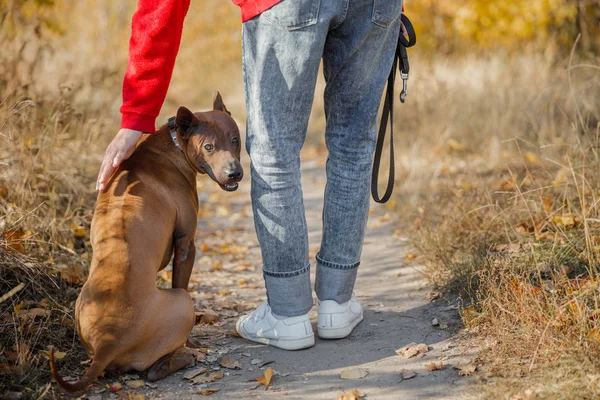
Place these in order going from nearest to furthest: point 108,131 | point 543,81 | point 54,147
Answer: point 54,147 → point 108,131 → point 543,81

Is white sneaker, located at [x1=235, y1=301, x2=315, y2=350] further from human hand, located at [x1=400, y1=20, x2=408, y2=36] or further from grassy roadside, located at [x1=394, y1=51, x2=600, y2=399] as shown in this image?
human hand, located at [x1=400, y1=20, x2=408, y2=36]

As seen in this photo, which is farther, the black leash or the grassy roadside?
the black leash

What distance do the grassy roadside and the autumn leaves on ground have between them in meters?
0.01

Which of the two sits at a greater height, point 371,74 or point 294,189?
point 371,74

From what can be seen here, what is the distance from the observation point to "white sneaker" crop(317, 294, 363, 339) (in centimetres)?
345

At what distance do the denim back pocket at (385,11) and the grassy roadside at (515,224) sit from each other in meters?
1.07

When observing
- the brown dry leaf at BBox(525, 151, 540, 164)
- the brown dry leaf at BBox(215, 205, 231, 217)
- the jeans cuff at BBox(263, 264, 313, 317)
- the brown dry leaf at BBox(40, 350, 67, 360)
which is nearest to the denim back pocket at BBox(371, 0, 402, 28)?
the jeans cuff at BBox(263, 264, 313, 317)

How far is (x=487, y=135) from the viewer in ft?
22.7

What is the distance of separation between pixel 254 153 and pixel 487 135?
4.35m

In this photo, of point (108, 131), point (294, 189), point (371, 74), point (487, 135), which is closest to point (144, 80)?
point (294, 189)

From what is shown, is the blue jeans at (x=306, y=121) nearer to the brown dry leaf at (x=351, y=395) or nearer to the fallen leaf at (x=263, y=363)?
the fallen leaf at (x=263, y=363)

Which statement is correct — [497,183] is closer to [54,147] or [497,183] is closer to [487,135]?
[487,135]

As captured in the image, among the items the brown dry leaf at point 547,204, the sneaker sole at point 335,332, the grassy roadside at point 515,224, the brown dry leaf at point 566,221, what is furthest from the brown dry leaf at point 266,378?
the brown dry leaf at point 547,204

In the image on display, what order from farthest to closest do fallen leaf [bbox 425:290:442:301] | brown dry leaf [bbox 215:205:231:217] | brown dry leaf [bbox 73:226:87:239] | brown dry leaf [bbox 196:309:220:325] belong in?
1. brown dry leaf [bbox 215:205:231:217]
2. brown dry leaf [bbox 73:226:87:239]
3. fallen leaf [bbox 425:290:442:301]
4. brown dry leaf [bbox 196:309:220:325]
